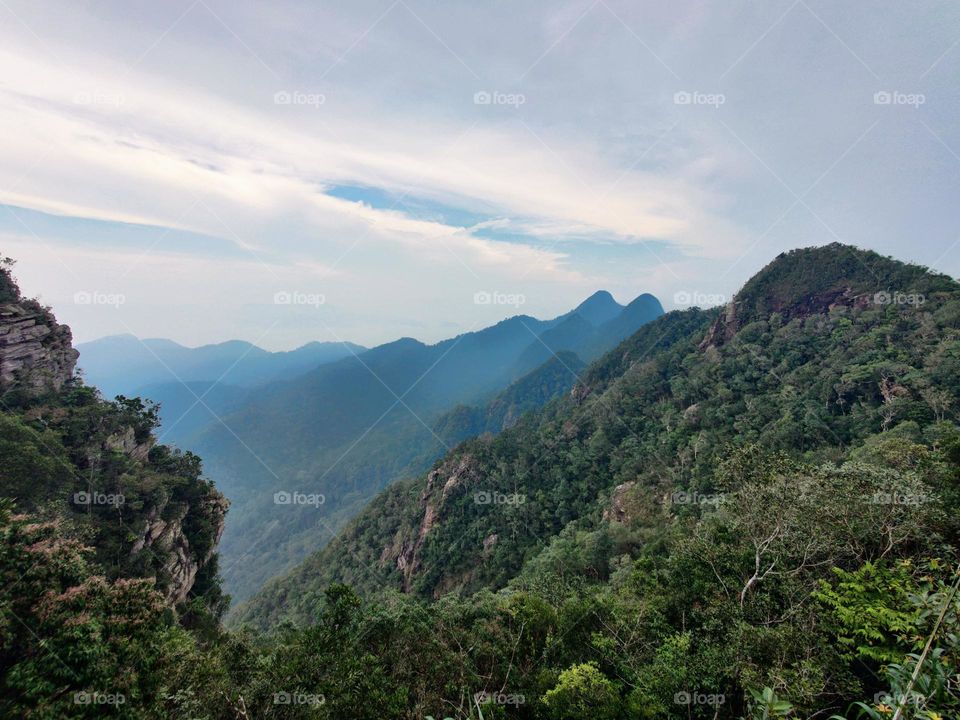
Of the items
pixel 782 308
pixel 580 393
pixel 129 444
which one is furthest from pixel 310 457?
pixel 782 308

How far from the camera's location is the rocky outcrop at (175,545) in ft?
66.4

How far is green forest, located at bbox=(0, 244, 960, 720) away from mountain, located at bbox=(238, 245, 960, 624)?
14.8 inches

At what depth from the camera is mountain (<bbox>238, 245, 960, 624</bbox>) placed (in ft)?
108

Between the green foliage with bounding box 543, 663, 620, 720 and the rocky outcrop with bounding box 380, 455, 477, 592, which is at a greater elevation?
the green foliage with bounding box 543, 663, 620, 720

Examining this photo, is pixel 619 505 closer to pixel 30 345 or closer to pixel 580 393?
pixel 580 393

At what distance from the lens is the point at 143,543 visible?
65.3 ft

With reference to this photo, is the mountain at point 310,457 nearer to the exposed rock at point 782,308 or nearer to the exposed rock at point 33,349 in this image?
the exposed rock at point 782,308

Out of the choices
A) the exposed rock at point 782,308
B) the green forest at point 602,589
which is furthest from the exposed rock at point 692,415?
the exposed rock at point 782,308

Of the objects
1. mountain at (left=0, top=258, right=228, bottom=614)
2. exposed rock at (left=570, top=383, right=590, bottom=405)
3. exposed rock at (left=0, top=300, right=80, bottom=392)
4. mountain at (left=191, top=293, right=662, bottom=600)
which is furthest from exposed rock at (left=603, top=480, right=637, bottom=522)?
mountain at (left=191, top=293, right=662, bottom=600)

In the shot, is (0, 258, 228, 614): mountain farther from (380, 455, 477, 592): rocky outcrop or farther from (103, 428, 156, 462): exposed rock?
(380, 455, 477, 592): rocky outcrop

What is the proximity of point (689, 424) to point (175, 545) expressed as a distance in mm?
43627

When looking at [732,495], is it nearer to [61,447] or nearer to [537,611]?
[537,611]

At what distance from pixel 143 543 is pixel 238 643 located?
33.2 feet

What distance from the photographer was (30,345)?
22.5m
